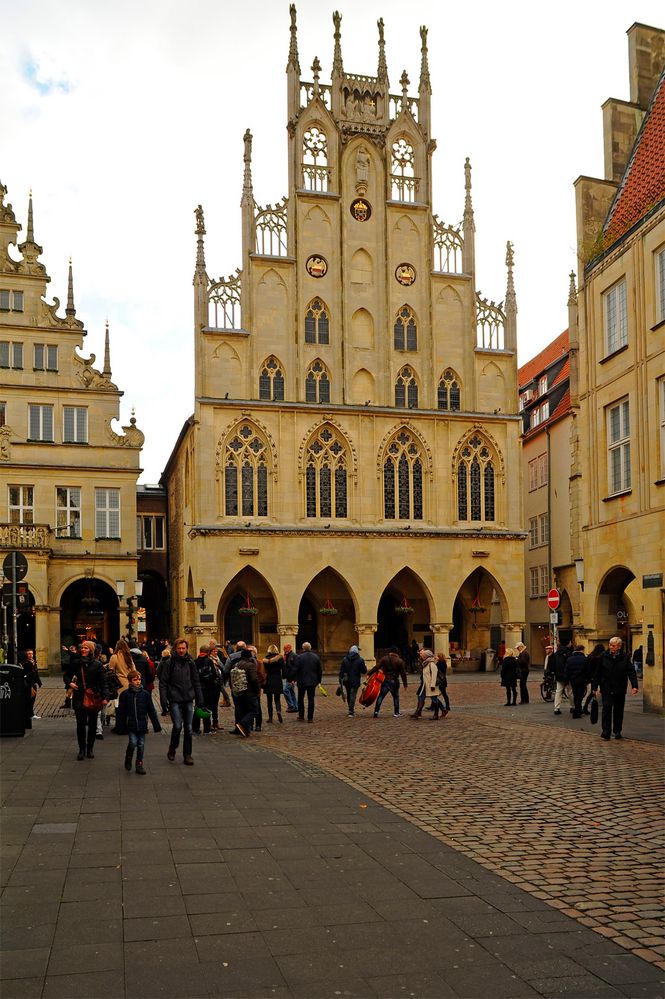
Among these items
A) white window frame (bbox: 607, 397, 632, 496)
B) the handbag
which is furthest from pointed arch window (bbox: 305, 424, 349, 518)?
the handbag

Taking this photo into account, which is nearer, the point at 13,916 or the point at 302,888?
the point at 13,916

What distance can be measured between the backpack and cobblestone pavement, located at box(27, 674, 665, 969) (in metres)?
0.94

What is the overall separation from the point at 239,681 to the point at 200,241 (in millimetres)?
29650

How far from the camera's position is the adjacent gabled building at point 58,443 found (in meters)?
44.3

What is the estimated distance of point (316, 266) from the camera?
147ft

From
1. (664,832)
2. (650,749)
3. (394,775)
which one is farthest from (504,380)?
(664,832)

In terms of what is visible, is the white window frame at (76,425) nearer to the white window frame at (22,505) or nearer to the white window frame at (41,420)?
the white window frame at (41,420)

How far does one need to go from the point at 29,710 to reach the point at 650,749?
10.7 meters

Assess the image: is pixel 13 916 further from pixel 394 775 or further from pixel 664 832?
pixel 394 775

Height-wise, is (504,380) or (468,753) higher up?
(504,380)

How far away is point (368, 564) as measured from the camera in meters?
43.7

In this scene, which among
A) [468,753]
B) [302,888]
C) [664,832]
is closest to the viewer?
[302,888]

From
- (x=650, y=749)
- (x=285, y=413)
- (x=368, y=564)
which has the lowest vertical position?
(x=650, y=749)

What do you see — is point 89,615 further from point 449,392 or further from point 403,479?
point 449,392
